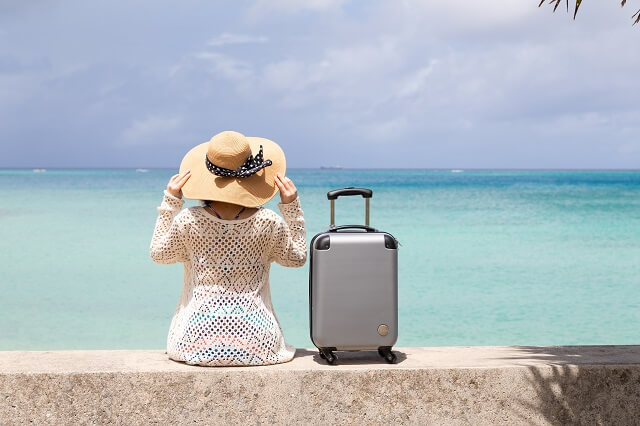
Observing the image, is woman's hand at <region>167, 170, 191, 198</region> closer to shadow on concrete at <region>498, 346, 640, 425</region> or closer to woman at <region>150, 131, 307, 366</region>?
woman at <region>150, 131, 307, 366</region>

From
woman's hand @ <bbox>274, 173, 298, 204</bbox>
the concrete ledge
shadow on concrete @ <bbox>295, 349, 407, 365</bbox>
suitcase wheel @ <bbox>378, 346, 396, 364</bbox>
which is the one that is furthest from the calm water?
woman's hand @ <bbox>274, 173, 298, 204</bbox>

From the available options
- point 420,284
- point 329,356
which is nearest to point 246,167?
point 329,356

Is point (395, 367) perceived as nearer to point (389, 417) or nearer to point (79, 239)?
point (389, 417)

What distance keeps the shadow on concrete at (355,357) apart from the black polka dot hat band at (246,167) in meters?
0.81

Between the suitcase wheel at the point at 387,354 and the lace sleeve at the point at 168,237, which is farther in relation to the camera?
the suitcase wheel at the point at 387,354

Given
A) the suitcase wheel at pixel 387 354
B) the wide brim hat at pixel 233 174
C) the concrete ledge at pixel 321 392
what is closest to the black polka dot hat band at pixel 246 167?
the wide brim hat at pixel 233 174

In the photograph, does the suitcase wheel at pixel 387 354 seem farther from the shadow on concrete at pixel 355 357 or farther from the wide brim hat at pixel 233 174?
the wide brim hat at pixel 233 174

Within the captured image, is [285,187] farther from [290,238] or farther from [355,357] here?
[355,357]

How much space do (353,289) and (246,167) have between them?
2.03ft

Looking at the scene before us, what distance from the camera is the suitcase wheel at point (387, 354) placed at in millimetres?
3367

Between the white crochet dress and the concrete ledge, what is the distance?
83mm

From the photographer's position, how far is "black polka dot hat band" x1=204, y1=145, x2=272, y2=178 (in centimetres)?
321

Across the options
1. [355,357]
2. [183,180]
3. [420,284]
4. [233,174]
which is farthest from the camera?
[420,284]

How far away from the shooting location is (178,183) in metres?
3.31
